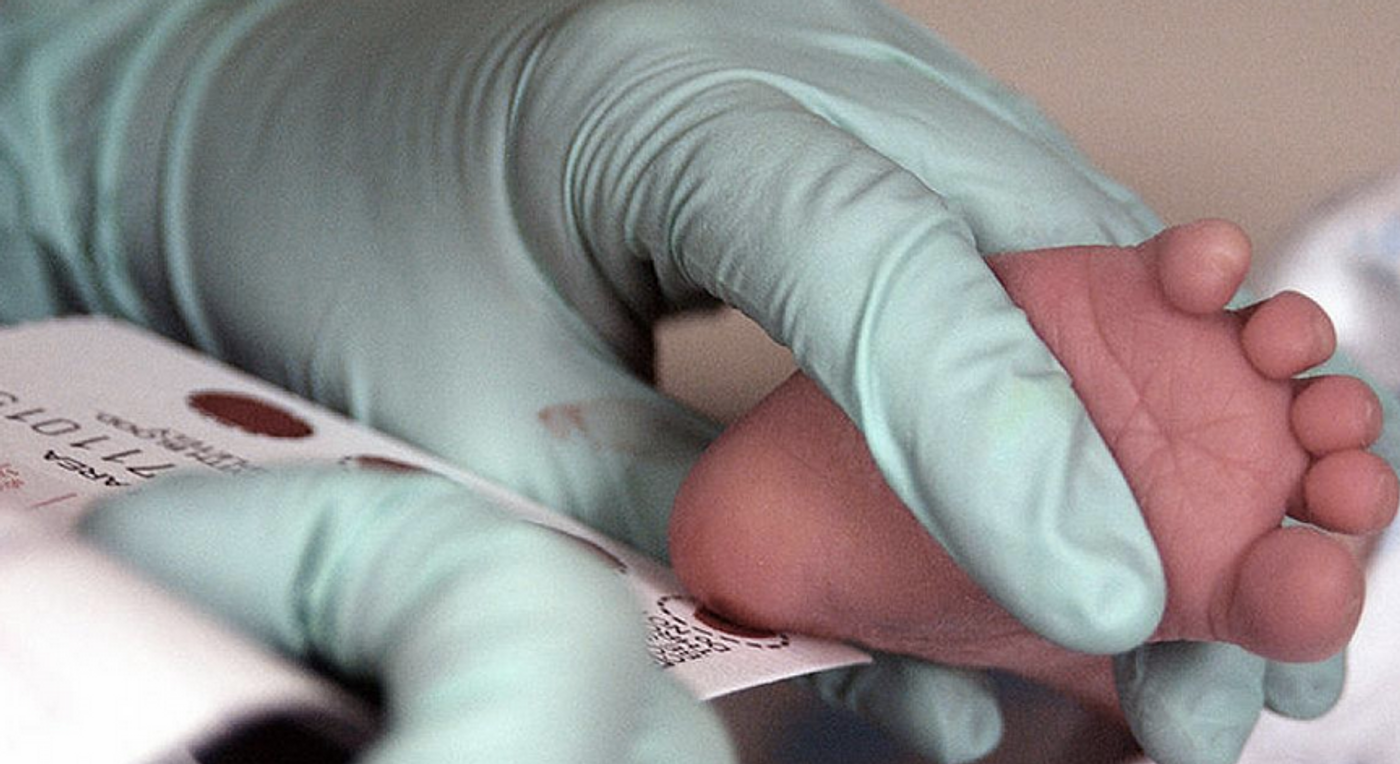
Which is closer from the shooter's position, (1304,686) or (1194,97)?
(1304,686)

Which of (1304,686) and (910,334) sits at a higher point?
(910,334)

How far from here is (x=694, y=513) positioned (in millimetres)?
388

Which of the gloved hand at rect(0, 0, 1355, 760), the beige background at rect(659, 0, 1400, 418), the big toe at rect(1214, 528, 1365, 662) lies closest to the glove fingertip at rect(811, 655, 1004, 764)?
the gloved hand at rect(0, 0, 1355, 760)

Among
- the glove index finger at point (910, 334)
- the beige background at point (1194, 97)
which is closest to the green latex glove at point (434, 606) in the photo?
the glove index finger at point (910, 334)

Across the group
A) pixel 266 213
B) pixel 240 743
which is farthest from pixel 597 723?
Result: pixel 266 213

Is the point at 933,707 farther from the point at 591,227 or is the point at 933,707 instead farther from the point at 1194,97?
the point at 1194,97

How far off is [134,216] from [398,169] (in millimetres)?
115

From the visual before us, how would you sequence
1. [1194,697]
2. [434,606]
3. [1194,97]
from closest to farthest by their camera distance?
[434,606] < [1194,697] < [1194,97]

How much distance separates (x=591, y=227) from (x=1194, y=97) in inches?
17.5

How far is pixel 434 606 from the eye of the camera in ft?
0.86

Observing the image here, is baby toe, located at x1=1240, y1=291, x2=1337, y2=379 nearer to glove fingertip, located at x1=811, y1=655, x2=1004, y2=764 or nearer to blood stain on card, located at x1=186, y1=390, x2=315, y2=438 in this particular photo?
glove fingertip, located at x1=811, y1=655, x2=1004, y2=764

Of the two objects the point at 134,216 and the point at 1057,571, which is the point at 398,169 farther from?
the point at 1057,571

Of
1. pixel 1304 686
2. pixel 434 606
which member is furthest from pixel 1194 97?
pixel 434 606

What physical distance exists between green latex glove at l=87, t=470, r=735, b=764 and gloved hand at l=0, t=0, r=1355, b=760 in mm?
84
